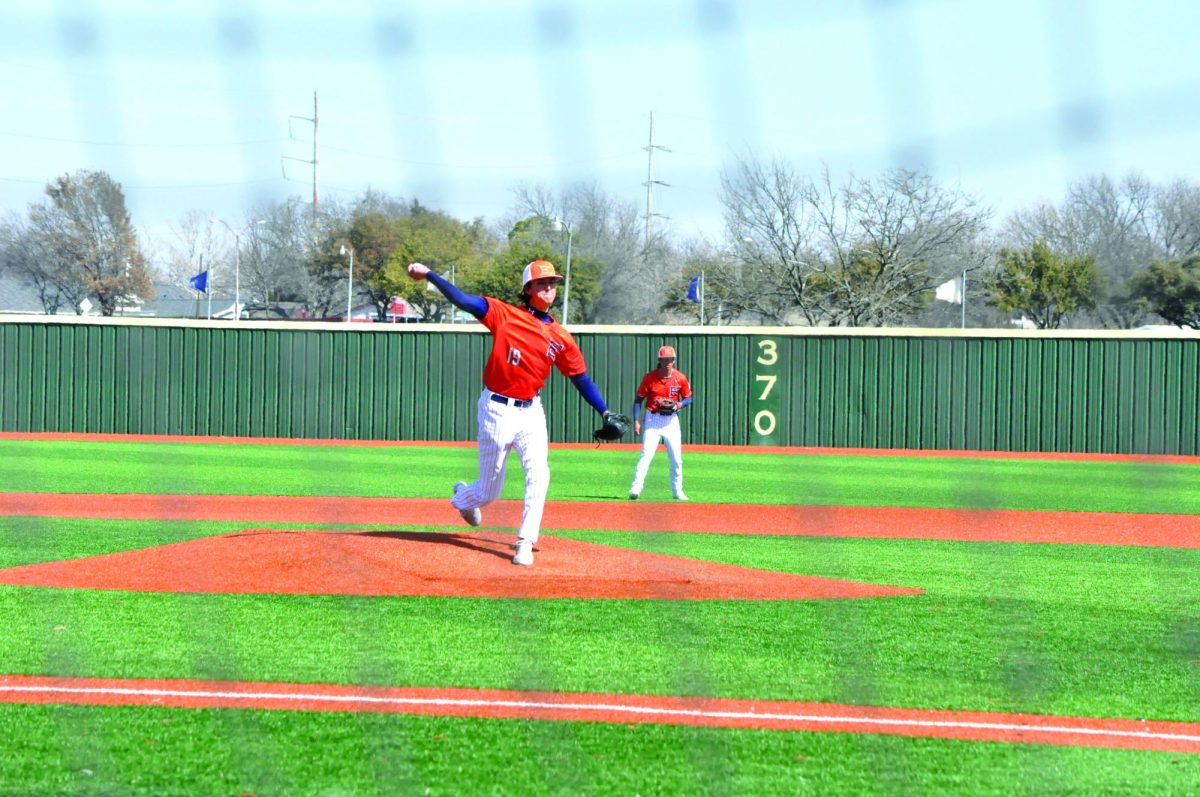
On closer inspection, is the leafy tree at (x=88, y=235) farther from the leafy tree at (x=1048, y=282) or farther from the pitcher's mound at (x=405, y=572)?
the leafy tree at (x=1048, y=282)

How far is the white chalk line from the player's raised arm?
9.97ft

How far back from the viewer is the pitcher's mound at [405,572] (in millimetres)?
8891

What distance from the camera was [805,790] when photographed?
15.6 feet

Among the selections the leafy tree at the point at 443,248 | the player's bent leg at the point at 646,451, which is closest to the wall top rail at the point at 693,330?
the leafy tree at the point at 443,248

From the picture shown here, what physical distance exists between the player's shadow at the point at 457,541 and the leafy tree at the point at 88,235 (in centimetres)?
301

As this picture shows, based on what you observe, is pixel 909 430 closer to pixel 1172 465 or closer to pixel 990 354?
pixel 990 354

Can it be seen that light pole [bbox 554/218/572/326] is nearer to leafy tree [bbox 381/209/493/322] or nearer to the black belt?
the black belt

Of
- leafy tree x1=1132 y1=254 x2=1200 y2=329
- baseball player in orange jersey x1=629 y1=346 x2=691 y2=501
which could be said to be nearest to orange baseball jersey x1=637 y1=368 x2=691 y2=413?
baseball player in orange jersey x1=629 y1=346 x2=691 y2=501

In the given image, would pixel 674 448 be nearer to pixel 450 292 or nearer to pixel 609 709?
pixel 450 292

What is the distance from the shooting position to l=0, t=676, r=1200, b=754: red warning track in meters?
5.62

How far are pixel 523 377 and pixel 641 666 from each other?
2782 mm

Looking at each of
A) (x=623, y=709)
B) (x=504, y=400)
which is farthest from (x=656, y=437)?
(x=623, y=709)

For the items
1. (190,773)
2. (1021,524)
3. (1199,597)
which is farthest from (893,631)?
(1021,524)

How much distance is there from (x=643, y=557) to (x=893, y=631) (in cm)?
281
